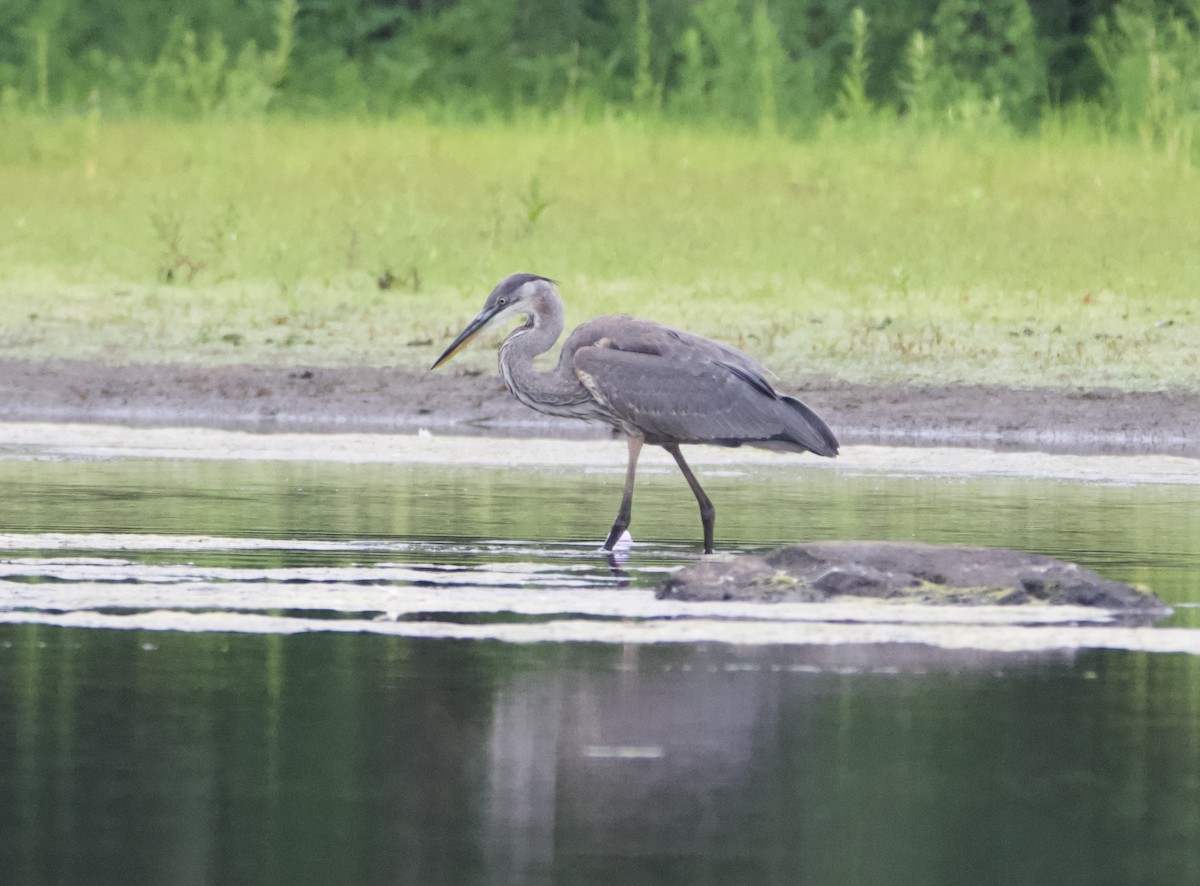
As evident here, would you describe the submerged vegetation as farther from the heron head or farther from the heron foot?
the heron foot

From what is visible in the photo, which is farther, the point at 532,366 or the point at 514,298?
the point at 514,298

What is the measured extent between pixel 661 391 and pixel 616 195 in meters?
10.6

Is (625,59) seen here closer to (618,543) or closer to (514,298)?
(514,298)

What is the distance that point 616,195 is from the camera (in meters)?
19.9

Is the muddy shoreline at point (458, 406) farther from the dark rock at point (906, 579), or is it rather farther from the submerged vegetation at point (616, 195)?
the dark rock at point (906, 579)

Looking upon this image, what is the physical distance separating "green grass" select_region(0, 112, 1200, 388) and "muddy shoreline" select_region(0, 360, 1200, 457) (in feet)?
1.32

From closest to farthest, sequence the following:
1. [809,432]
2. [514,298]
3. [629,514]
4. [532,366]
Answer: [629,514], [809,432], [532,366], [514,298]

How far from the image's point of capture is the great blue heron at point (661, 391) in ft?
31.0

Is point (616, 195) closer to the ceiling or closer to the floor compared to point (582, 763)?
closer to the ceiling

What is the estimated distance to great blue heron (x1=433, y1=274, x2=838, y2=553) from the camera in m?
9.46

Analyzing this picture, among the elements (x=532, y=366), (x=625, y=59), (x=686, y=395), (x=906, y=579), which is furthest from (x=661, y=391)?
(x=625, y=59)

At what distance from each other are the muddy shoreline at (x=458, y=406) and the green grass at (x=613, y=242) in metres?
0.40

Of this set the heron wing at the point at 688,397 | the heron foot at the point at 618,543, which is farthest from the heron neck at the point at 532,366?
the heron foot at the point at 618,543

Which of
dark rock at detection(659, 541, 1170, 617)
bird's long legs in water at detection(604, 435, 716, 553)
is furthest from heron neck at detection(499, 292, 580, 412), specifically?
dark rock at detection(659, 541, 1170, 617)
